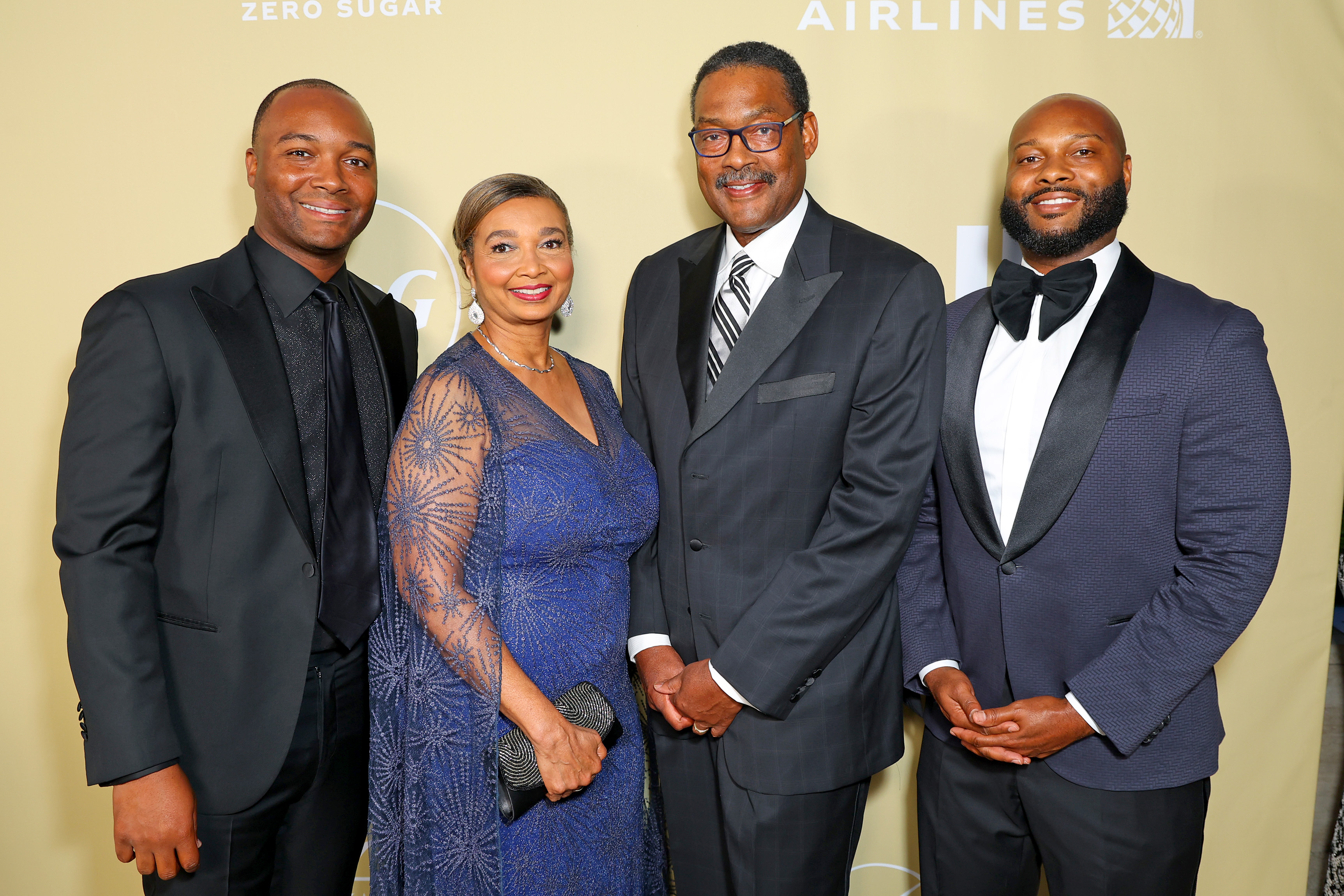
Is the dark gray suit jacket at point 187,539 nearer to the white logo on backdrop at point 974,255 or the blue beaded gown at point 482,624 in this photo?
the blue beaded gown at point 482,624

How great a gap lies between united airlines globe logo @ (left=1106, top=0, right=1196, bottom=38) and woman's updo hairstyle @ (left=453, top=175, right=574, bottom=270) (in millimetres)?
1708

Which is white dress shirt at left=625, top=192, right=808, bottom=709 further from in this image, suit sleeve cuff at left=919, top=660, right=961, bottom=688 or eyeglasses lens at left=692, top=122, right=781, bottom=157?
suit sleeve cuff at left=919, top=660, right=961, bottom=688

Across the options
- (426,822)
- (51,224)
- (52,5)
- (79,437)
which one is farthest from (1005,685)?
(52,5)

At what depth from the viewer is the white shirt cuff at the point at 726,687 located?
1715 mm

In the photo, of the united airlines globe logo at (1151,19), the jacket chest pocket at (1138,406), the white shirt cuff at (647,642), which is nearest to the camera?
the jacket chest pocket at (1138,406)

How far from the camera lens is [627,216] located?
248 centimetres

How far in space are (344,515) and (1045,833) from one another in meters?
1.63

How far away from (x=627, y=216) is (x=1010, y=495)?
1.37m

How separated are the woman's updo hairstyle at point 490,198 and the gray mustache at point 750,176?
0.41 metres

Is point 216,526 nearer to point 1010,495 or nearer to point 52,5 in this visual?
point 1010,495

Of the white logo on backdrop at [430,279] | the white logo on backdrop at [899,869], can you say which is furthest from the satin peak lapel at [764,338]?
the white logo on backdrop at [899,869]

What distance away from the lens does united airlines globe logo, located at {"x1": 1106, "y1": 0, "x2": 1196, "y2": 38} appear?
2.37 meters

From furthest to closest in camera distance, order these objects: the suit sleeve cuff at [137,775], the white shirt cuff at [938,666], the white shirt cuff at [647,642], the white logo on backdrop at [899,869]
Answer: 1. the white logo on backdrop at [899,869]
2. the white shirt cuff at [647,642]
3. the white shirt cuff at [938,666]
4. the suit sleeve cuff at [137,775]

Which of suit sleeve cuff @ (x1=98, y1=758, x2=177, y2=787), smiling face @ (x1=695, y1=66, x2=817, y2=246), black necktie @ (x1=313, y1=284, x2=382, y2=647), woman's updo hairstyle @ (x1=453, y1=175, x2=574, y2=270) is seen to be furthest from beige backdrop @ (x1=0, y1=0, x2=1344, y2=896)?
suit sleeve cuff @ (x1=98, y1=758, x2=177, y2=787)
